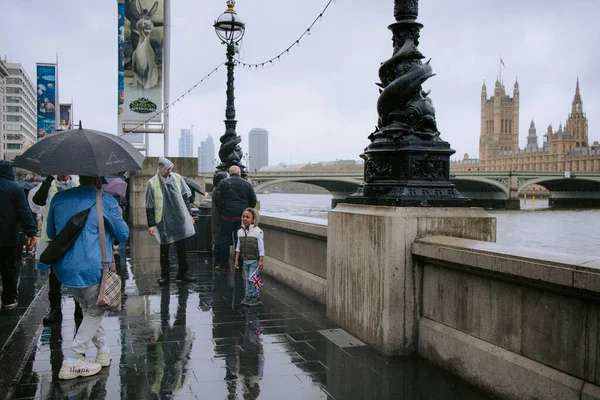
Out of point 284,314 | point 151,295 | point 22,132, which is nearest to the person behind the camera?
point 284,314

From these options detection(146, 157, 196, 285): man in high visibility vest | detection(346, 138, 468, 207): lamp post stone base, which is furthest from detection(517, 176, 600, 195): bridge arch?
detection(346, 138, 468, 207): lamp post stone base

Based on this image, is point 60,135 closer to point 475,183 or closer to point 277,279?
point 277,279

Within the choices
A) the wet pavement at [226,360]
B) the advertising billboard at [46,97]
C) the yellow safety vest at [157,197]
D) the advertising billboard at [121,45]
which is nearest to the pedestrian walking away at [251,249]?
the wet pavement at [226,360]

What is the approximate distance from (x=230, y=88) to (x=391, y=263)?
27.5 ft

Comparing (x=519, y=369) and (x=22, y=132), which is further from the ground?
(x=22, y=132)

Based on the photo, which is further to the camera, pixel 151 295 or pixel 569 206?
pixel 569 206

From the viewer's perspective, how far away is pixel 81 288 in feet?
14.2

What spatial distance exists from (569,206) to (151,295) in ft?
276

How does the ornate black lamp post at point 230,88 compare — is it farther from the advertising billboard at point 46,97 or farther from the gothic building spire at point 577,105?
the gothic building spire at point 577,105

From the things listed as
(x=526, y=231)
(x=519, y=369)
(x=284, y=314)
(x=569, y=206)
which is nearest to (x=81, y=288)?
(x=284, y=314)

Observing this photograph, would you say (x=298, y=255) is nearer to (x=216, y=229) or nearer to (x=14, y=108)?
(x=216, y=229)

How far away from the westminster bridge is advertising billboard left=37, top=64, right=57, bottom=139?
53.5 ft

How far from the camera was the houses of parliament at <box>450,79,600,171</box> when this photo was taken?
447 feet

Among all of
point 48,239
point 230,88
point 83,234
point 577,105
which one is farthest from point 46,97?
point 577,105
